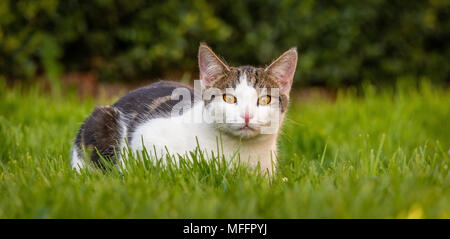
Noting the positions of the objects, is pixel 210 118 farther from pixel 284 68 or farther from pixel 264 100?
pixel 284 68

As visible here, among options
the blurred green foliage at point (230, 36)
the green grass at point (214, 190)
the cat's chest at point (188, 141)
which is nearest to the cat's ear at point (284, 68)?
the cat's chest at point (188, 141)

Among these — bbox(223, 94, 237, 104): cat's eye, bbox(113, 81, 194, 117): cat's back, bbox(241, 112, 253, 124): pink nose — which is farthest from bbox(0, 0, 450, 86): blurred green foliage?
bbox(241, 112, 253, 124): pink nose

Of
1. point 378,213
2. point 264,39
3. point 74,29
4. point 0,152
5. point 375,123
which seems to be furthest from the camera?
point 264,39

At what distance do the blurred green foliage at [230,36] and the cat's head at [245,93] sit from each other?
2.25 m

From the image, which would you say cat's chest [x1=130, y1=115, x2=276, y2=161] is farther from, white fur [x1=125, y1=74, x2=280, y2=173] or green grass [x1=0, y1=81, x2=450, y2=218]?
green grass [x1=0, y1=81, x2=450, y2=218]

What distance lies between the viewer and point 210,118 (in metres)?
2.14

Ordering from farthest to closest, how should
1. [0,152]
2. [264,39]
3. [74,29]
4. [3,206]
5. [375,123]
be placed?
[264,39]
[74,29]
[375,123]
[0,152]
[3,206]

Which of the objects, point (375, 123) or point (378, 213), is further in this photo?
point (375, 123)

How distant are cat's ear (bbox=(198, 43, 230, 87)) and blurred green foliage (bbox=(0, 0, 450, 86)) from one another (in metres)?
2.22

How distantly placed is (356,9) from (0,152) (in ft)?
12.6

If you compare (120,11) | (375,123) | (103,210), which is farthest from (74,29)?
(103,210)
